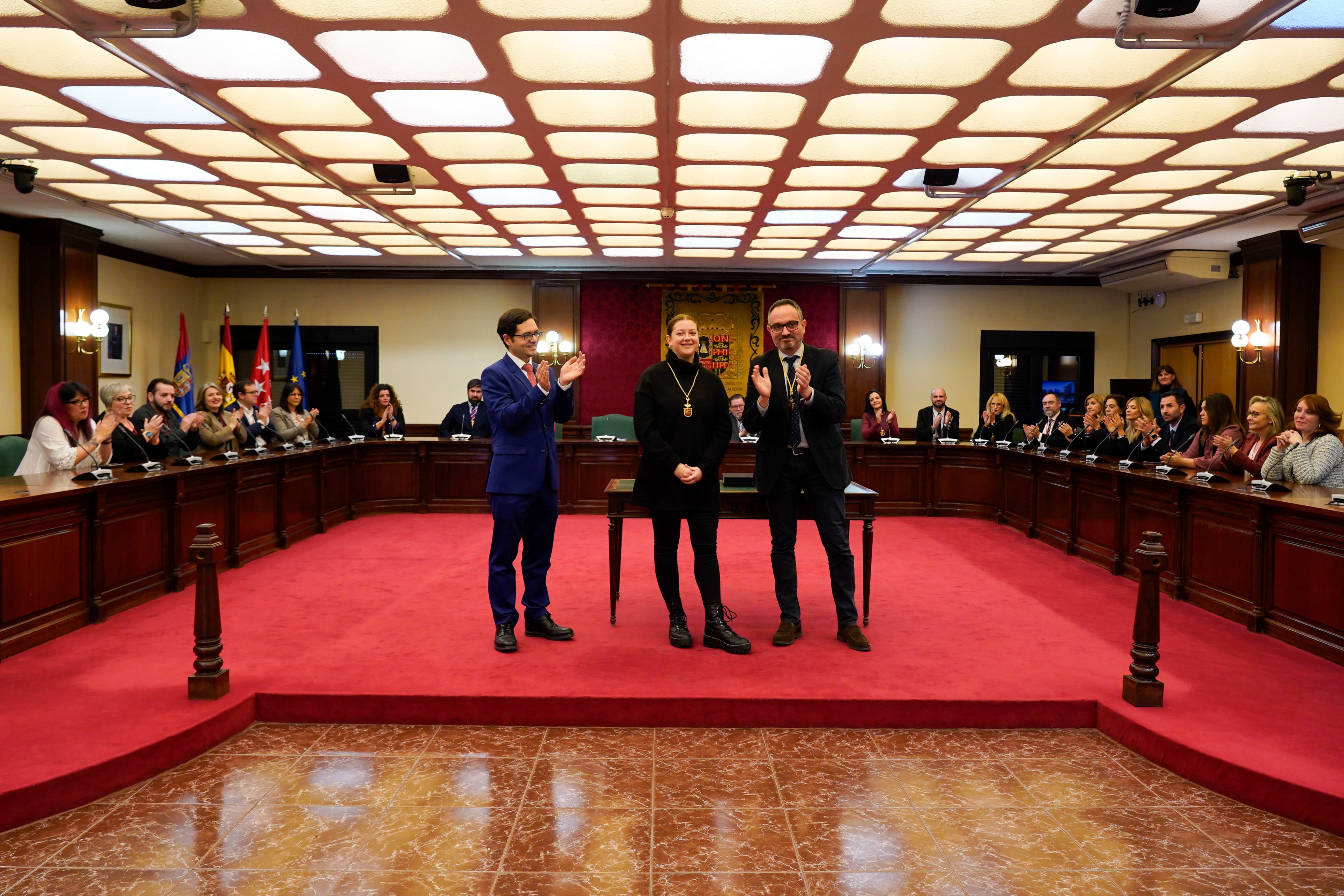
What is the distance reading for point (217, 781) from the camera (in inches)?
113

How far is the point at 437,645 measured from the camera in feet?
13.7

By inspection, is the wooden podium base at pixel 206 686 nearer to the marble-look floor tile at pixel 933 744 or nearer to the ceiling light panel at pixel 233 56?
the marble-look floor tile at pixel 933 744

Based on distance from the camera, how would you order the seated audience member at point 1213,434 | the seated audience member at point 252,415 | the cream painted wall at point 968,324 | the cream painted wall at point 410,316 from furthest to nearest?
the cream painted wall at point 968,324 → the cream painted wall at point 410,316 → the seated audience member at point 252,415 → the seated audience member at point 1213,434

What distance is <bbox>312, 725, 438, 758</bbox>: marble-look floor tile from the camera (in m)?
3.13

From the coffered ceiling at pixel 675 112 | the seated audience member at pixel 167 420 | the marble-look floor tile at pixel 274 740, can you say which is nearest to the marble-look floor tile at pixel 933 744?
the marble-look floor tile at pixel 274 740

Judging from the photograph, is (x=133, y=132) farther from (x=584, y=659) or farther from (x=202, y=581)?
(x=584, y=659)

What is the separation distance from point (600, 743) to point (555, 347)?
29.5 feet

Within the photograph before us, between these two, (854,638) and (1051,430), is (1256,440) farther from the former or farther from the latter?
(854,638)

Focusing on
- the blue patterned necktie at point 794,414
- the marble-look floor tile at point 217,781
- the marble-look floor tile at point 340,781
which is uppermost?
the blue patterned necktie at point 794,414

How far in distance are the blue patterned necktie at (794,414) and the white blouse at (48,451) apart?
4346 millimetres

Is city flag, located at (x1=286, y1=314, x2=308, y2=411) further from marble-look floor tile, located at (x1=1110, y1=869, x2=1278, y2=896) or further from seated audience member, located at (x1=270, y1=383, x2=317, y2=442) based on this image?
marble-look floor tile, located at (x1=1110, y1=869, x2=1278, y2=896)

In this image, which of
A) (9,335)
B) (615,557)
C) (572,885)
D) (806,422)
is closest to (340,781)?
(572,885)

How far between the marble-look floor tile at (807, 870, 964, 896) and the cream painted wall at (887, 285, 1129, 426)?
10856 millimetres

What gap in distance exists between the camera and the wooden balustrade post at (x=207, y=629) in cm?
335
